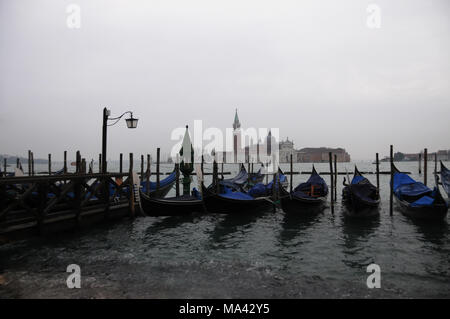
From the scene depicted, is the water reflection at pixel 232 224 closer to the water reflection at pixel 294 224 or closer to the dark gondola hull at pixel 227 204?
the dark gondola hull at pixel 227 204

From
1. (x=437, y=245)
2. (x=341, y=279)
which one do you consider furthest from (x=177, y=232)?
(x=437, y=245)

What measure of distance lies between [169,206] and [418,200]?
8.14 meters

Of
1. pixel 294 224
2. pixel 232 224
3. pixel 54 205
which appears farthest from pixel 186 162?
pixel 54 205

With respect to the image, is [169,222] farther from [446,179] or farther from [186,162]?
[446,179]

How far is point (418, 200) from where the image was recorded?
9.19m

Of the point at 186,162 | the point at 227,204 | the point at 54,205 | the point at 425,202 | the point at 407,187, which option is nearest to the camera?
the point at 54,205

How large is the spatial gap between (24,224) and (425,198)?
37.2ft

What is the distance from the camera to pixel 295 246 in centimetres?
654

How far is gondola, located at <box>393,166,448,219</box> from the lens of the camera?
837cm

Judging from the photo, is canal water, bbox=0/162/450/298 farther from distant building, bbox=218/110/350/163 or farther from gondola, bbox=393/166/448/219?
distant building, bbox=218/110/350/163

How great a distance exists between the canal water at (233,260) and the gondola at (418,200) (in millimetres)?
349

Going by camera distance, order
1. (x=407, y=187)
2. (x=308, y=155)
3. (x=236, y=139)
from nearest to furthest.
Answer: (x=407, y=187), (x=236, y=139), (x=308, y=155)
